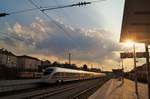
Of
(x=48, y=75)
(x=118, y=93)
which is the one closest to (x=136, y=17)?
(x=118, y=93)

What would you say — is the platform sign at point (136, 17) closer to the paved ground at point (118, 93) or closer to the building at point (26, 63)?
the paved ground at point (118, 93)

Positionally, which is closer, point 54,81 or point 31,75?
point 54,81

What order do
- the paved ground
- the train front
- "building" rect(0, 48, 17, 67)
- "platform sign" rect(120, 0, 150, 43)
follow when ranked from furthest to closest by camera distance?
"building" rect(0, 48, 17, 67)
the train front
the paved ground
"platform sign" rect(120, 0, 150, 43)

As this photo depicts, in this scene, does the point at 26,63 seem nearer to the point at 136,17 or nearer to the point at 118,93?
the point at 118,93

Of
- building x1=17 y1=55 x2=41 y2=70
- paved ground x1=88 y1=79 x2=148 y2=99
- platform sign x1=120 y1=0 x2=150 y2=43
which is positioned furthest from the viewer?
building x1=17 y1=55 x2=41 y2=70

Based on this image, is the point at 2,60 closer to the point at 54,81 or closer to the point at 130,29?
the point at 54,81

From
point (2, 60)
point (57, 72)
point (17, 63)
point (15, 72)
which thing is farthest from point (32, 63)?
point (57, 72)

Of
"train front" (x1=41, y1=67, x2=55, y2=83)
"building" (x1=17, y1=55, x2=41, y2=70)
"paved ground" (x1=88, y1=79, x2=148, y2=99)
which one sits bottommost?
"paved ground" (x1=88, y1=79, x2=148, y2=99)

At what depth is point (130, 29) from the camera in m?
12.2

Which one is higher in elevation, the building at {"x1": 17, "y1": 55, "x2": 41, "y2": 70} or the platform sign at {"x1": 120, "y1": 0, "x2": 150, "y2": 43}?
the building at {"x1": 17, "y1": 55, "x2": 41, "y2": 70}

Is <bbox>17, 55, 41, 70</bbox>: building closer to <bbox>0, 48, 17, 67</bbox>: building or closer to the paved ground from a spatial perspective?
<bbox>0, 48, 17, 67</bbox>: building

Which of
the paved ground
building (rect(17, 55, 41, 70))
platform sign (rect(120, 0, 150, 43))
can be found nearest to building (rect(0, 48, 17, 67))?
building (rect(17, 55, 41, 70))

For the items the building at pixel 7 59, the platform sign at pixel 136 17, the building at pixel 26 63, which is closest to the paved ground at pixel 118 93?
the platform sign at pixel 136 17

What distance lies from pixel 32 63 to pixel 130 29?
13057cm
